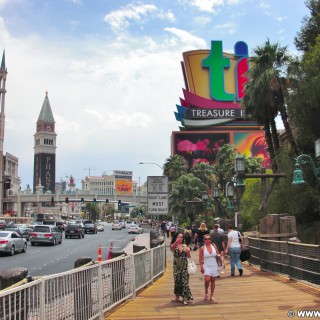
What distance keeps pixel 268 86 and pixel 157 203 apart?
738 inches

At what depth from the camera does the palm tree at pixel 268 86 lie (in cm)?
3309

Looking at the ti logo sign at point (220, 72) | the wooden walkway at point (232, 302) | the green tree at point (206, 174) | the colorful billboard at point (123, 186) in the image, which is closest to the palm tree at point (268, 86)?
the wooden walkway at point (232, 302)

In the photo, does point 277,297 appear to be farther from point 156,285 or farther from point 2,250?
point 2,250

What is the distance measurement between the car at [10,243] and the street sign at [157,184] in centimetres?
1296

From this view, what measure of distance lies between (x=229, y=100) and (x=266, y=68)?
8063cm

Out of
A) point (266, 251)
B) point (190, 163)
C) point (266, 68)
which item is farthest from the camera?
point (190, 163)

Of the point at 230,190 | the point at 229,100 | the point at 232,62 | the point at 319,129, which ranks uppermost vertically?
the point at 232,62

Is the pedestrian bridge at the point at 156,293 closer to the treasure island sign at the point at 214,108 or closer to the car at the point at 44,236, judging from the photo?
the car at the point at 44,236

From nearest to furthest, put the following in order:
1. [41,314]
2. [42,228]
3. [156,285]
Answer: [41,314] → [156,285] → [42,228]

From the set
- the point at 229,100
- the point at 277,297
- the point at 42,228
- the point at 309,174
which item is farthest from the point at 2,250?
the point at 229,100

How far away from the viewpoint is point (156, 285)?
1354 cm

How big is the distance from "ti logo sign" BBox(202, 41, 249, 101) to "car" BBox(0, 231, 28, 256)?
295ft

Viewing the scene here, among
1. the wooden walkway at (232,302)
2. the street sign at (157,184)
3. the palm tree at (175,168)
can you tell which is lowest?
the wooden walkway at (232,302)

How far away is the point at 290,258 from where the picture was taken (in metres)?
13.2
